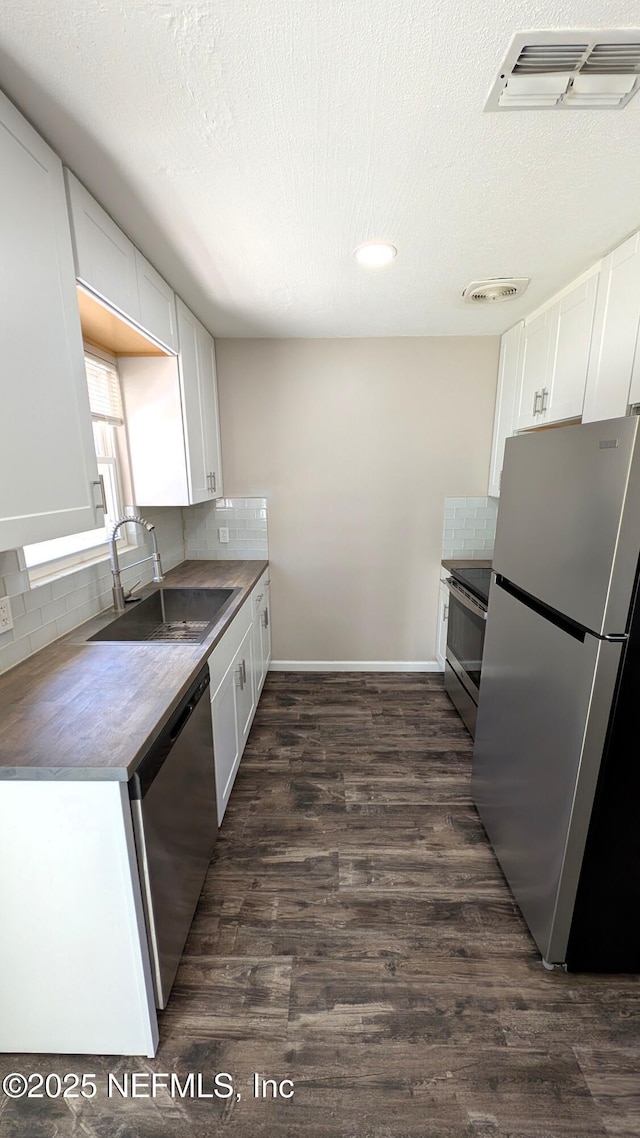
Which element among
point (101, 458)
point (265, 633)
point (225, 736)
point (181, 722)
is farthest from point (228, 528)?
point (181, 722)

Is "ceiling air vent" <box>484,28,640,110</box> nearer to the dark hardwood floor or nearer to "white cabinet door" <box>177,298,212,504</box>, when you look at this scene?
"white cabinet door" <box>177,298,212,504</box>

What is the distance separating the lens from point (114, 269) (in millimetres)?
1451

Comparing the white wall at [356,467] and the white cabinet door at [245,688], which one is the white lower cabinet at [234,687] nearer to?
the white cabinet door at [245,688]

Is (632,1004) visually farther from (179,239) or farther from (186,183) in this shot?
(179,239)

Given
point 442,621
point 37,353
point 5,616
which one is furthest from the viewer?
point 442,621

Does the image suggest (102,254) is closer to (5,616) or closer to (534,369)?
(5,616)

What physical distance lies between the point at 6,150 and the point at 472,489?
9.12 ft

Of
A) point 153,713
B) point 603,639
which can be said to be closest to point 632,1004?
point 603,639

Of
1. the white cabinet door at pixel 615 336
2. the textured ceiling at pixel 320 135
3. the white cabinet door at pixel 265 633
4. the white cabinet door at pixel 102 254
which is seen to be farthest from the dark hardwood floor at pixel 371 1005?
the textured ceiling at pixel 320 135

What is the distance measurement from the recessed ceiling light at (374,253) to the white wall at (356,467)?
1.11 meters

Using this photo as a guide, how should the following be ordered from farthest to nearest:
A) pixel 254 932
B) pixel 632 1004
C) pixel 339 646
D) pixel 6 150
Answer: pixel 339 646, pixel 254 932, pixel 632 1004, pixel 6 150

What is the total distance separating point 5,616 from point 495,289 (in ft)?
8.14

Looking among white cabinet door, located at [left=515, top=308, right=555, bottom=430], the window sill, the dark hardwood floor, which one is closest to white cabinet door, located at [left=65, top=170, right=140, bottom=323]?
the window sill

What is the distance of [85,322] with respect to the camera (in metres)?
1.66
